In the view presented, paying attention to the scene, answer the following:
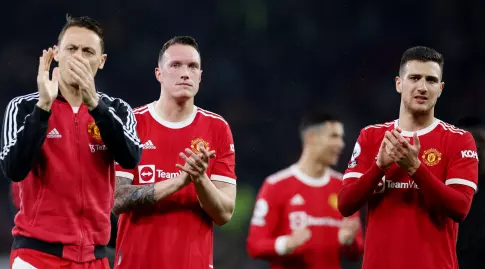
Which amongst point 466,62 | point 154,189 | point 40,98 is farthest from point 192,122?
point 466,62

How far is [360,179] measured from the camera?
4430 mm

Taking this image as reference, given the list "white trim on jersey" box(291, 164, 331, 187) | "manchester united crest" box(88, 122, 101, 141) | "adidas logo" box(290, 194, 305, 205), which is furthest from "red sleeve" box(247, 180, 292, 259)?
"manchester united crest" box(88, 122, 101, 141)

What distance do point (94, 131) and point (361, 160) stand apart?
1.57 meters

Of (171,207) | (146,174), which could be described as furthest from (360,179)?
(146,174)

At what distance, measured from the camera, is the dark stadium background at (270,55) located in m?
11.3

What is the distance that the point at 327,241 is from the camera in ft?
19.4

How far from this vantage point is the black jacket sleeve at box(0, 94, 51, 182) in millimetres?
3713

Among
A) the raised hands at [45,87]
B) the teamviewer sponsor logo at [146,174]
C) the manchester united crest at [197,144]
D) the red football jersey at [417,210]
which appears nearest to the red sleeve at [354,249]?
the red football jersey at [417,210]

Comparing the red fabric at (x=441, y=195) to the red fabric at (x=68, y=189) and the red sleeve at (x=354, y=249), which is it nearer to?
the red sleeve at (x=354, y=249)

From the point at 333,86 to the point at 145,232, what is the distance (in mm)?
7646

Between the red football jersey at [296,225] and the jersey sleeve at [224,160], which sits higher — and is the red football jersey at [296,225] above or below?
below

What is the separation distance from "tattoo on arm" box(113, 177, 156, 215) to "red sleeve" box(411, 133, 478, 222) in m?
1.46

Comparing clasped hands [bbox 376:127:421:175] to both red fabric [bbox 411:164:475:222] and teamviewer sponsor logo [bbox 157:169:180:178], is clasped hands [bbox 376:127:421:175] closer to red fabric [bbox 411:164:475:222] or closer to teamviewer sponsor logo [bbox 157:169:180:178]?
red fabric [bbox 411:164:475:222]

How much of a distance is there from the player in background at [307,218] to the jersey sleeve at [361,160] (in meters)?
1.12
